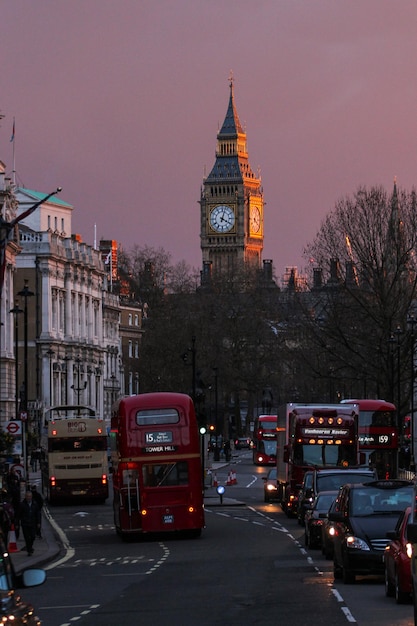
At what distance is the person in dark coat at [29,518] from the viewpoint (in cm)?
3844

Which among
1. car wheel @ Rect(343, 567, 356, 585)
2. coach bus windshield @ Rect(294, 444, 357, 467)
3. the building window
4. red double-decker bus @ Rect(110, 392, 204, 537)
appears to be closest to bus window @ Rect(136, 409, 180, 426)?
red double-decker bus @ Rect(110, 392, 204, 537)

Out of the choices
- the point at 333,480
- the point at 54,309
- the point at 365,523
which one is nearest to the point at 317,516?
the point at 333,480

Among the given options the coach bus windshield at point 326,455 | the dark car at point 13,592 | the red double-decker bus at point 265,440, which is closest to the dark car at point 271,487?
the coach bus windshield at point 326,455

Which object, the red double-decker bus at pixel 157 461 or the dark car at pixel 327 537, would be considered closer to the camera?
the dark car at pixel 327 537

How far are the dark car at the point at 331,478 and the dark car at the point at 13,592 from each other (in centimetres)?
2549

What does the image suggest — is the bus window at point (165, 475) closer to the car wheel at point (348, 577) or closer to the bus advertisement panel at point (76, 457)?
the car wheel at point (348, 577)

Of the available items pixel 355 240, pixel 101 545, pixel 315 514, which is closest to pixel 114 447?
pixel 101 545

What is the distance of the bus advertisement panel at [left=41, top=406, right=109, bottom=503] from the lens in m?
65.8

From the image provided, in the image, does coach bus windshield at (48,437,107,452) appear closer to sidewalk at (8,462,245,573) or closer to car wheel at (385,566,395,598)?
sidewalk at (8,462,245,573)

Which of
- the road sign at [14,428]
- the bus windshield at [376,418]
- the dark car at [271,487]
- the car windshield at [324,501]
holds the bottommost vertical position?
the dark car at [271,487]

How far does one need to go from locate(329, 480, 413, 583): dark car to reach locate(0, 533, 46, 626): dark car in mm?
13982

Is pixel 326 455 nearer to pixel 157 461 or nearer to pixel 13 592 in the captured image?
pixel 157 461

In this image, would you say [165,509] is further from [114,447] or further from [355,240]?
[355,240]

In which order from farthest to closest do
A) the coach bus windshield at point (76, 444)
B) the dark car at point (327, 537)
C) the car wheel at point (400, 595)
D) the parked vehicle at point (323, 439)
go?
1. the coach bus windshield at point (76, 444)
2. the parked vehicle at point (323, 439)
3. the dark car at point (327, 537)
4. the car wheel at point (400, 595)
